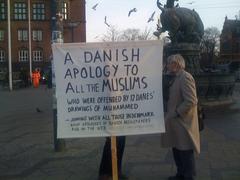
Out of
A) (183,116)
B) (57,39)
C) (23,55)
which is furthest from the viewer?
(23,55)

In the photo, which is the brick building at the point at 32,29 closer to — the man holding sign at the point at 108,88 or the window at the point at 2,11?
the window at the point at 2,11

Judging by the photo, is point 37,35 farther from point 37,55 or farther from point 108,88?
point 108,88

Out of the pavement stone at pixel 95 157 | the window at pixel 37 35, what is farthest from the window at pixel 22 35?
the pavement stone at pixel 95 157

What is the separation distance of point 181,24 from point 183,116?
12.0 meters

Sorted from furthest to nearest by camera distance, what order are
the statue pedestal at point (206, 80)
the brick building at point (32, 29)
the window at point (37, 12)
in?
the window at point (37, 12) < the brick building at point (32, 29) < the statue pedestal at point (206, 80)

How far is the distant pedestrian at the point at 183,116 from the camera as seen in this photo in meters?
7.48

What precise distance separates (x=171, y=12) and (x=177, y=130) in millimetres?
11837

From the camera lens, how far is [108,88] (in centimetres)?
699

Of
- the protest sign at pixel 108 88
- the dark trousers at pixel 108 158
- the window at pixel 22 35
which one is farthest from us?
the window at pixel 22 35

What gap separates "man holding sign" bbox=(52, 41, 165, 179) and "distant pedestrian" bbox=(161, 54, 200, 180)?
0.54m

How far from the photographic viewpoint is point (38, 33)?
9619 cm

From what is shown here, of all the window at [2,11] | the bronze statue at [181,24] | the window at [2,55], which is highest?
the window at [2,11]

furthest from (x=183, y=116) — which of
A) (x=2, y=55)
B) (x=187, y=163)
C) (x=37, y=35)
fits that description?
(x=37, y=35)

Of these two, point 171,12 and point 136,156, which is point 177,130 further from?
point 171,12
